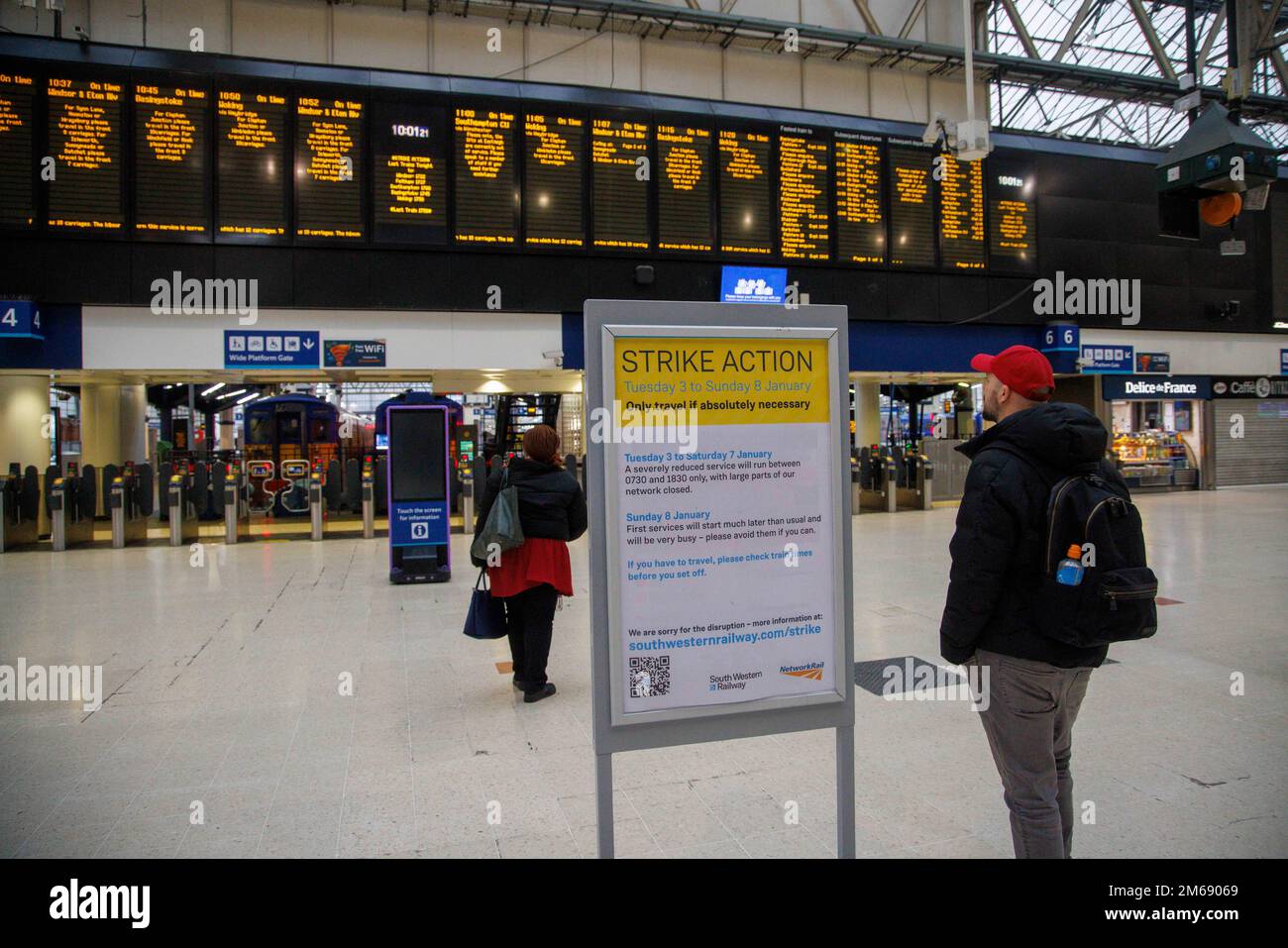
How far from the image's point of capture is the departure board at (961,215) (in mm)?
14867

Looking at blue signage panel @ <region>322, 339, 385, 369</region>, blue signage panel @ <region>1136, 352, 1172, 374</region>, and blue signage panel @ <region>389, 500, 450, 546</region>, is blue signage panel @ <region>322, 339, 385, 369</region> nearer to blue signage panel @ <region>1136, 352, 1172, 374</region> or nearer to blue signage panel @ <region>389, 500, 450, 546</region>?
blue signage panel @ <region>389, 500, 450, 546</region>

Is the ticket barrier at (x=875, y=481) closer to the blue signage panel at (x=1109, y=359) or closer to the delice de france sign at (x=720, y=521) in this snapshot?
the blue signage panel at (x=1109, y=359)

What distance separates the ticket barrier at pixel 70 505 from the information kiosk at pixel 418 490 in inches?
240

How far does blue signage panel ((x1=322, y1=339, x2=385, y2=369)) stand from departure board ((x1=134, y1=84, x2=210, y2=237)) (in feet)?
7.36

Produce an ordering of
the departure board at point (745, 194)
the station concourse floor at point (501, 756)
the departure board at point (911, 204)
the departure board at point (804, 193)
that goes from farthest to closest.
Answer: the departure board at point (911, 204), the departure board at point (804, 193), the departure board at point (745, 194), the station concourse floor at point (501, 756)

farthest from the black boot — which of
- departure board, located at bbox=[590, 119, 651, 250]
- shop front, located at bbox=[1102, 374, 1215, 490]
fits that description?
Answer: shop front, located at bbox=[1102, 374, 1215, 490]

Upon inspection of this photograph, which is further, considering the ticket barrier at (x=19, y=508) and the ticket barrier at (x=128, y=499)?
the ticket barrier at (x=128, y=499)

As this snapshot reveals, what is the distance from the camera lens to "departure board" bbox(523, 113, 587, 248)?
12.6 metres

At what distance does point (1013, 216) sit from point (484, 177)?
31.1 feet

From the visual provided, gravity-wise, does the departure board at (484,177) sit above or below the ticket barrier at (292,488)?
above

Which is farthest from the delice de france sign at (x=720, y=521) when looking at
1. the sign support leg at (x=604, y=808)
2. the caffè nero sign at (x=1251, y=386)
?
the caffè nero sign at (x=1251, y=386)

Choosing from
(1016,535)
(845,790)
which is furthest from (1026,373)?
(845,790)

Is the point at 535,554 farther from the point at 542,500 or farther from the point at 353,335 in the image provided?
the point at 353,335

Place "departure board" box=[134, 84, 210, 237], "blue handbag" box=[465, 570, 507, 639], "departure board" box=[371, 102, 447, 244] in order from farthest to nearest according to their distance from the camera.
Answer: "departure board" box=[371, 102, 447, 244] < "departure board" box=[134, 84, 210, 237] < "blue handbag" box=[465, 570, 507, 639]
